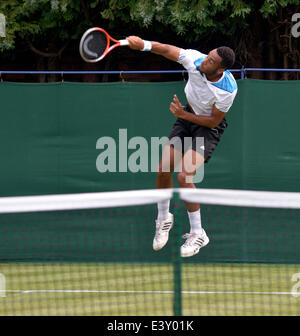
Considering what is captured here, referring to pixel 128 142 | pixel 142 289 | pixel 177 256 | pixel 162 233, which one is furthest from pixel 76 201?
pixel 128 142

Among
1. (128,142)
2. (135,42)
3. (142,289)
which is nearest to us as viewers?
(135,42)

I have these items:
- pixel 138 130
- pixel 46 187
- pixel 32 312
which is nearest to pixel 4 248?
pixel 46 187

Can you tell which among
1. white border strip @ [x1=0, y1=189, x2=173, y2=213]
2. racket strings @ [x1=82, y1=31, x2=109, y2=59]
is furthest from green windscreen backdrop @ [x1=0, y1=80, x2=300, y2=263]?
white border strip @ [x1=0, y1=189, x2=173, y2=213]

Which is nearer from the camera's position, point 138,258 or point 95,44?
point 95,44

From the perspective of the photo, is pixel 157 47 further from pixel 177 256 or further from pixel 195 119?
pixel 177 256

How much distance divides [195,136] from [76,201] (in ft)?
7.88

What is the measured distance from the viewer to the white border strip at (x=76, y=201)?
5641mm

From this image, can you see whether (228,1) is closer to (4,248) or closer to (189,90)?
(189,90)

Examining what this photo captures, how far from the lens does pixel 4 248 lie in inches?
412

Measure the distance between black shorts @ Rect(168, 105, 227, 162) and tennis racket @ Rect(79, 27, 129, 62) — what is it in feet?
4.11

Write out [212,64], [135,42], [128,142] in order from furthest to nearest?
[128,142] < [212,64] < [135,42]

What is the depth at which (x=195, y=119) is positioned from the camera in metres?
7.65

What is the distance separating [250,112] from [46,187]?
2.89 m

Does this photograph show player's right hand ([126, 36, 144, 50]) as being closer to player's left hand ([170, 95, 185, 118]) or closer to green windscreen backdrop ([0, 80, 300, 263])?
player's left hand ([170, 95, 185, 118])
